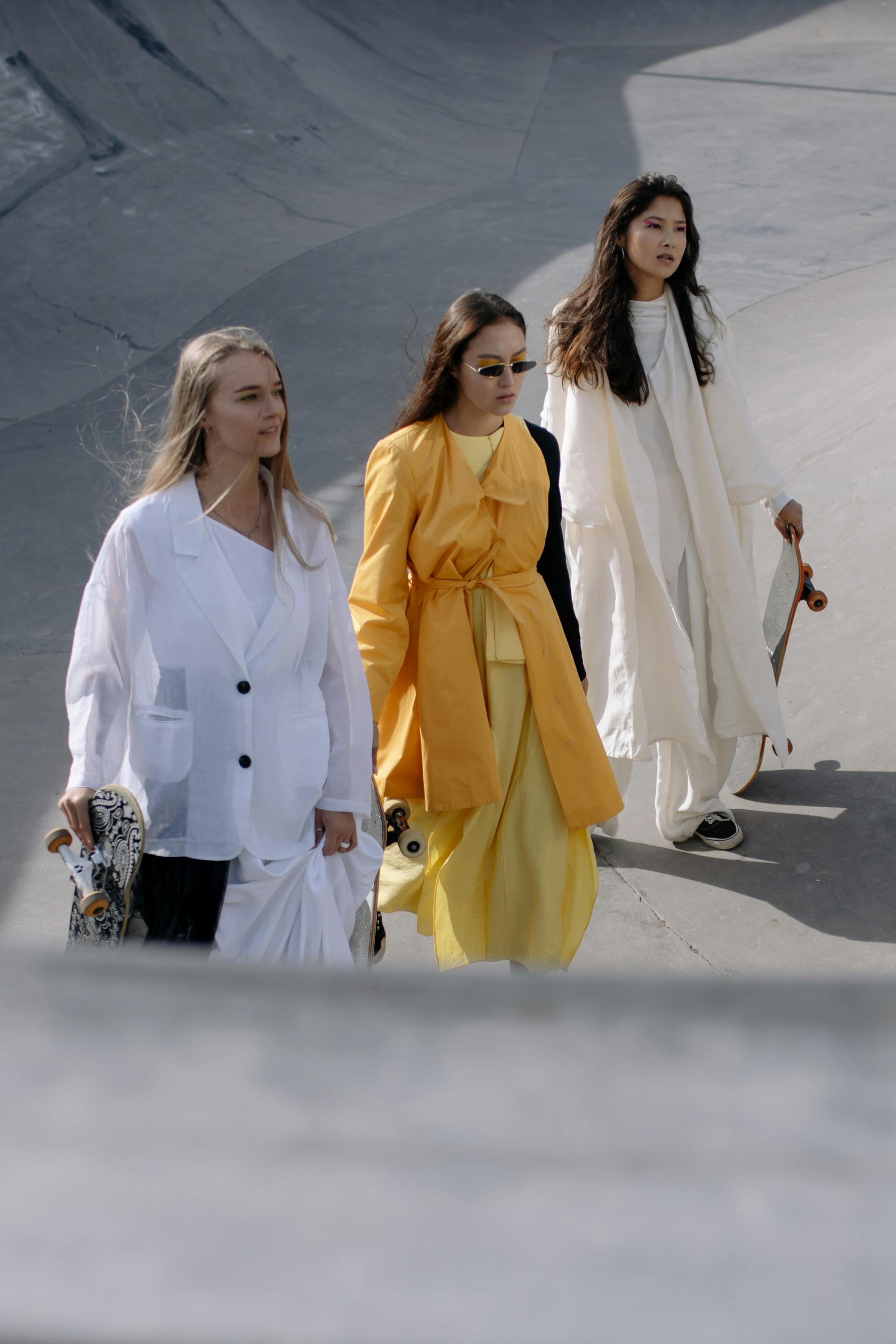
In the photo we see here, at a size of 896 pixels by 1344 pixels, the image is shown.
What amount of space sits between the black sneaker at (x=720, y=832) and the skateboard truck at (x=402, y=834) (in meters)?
1.51

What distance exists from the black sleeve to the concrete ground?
38.6 inches

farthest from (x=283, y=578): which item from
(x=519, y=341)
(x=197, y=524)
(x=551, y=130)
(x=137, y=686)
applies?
(x=551, y=130)

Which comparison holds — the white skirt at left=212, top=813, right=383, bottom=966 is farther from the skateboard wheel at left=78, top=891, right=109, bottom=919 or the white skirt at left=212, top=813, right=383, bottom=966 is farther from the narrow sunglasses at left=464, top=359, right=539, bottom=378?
the narrow sunglasses at left=464, top=359, right=539, bottom=378

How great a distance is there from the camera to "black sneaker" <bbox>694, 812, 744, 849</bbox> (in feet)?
13.6

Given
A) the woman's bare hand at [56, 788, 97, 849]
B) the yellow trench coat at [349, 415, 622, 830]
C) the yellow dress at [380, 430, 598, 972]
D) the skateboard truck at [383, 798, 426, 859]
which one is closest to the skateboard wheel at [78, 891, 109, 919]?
the woman's bare hand at [56, 788, 97, 849]

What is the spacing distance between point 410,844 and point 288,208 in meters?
8.89

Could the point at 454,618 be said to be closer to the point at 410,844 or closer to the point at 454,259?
the point at 410,844

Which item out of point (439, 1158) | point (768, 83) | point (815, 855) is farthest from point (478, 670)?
point (768, 83)

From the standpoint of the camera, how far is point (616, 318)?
385 centimetres

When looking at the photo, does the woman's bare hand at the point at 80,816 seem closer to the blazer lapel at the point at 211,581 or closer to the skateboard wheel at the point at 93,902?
the skateboard wheel at the point at 93,902

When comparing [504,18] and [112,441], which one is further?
[504,18]

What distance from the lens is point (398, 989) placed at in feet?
1.84

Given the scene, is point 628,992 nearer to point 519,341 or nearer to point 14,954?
point 14,954

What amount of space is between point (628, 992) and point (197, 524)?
76.5 inches
